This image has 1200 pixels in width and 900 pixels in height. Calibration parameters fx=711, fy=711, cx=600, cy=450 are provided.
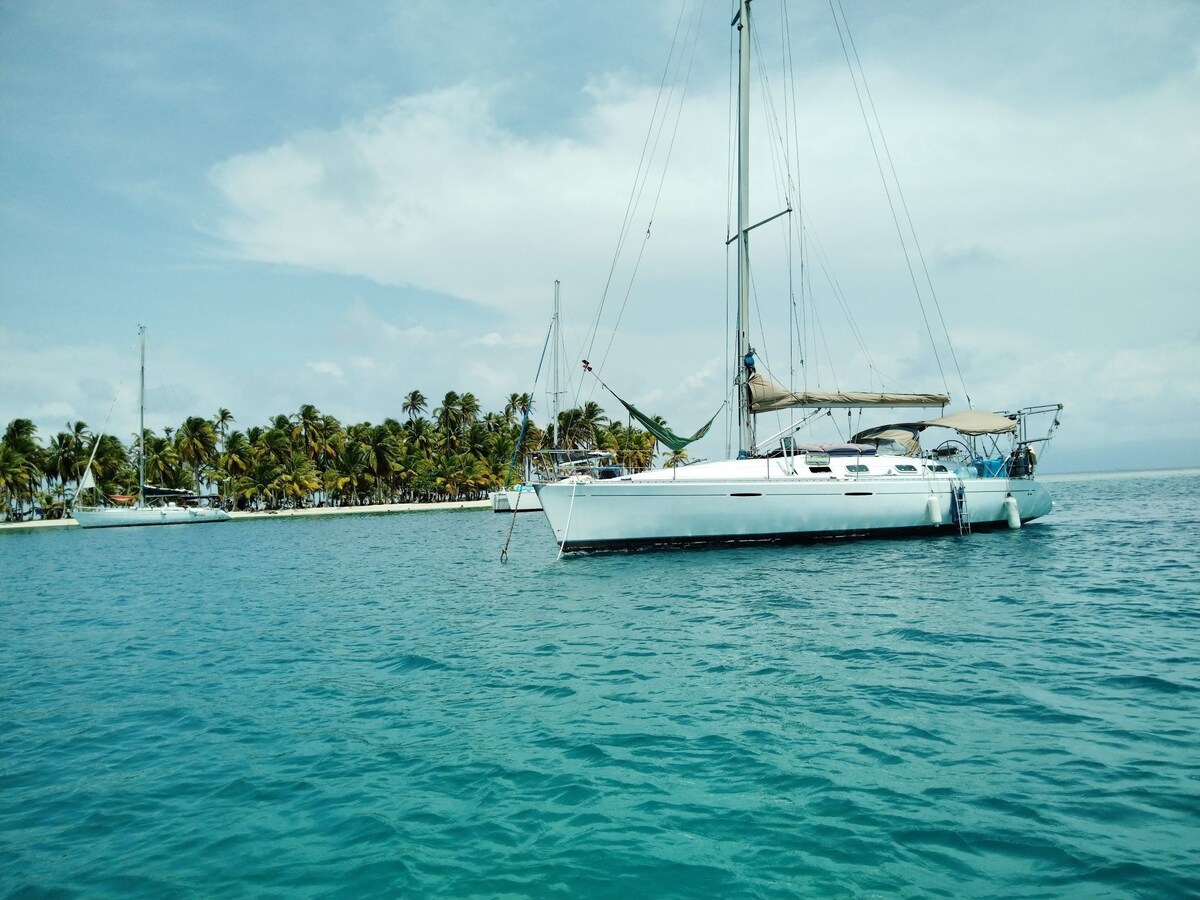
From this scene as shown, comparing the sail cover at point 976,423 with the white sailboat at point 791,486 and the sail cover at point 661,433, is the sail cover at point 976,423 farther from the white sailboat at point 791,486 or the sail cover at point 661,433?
the sail cover at point 661,433

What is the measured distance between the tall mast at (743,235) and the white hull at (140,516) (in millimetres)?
59668

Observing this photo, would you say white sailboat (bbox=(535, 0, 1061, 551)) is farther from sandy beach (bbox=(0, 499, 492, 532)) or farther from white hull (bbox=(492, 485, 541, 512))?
sandy beach (bbox=(0, 499, 492, 532))

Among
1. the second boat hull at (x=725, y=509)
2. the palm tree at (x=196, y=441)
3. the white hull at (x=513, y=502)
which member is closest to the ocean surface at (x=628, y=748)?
the second boat hull at (x=725, y=509)

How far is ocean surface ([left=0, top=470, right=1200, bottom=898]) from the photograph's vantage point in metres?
4.57

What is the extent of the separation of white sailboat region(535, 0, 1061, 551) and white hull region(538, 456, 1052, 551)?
3cm

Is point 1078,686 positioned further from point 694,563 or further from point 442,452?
point 442,452

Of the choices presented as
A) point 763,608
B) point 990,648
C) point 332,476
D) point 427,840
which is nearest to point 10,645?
point 427,840

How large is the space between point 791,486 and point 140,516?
63635mm

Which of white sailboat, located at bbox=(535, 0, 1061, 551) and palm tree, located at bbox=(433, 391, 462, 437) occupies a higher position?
palm tree, located at bbox=(433, 391, 462, 437)

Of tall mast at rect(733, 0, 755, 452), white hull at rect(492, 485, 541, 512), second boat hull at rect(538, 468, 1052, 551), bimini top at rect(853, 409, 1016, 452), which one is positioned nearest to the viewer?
second boat hull at rect(538, 468, 1052, 551)

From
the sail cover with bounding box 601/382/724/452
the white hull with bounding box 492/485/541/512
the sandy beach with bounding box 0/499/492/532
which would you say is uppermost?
the sail cover with bounding box 601/382/724/452

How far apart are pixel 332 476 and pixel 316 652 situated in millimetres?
73398

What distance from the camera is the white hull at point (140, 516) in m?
62.2

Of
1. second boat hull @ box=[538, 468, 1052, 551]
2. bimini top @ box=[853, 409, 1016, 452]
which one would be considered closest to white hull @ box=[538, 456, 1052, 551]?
second boat hull @ box=[538, 468, 1052, 551]
